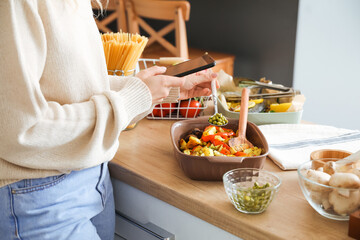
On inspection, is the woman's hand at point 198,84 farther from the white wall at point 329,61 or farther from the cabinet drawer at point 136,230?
the white wall at point 329,61

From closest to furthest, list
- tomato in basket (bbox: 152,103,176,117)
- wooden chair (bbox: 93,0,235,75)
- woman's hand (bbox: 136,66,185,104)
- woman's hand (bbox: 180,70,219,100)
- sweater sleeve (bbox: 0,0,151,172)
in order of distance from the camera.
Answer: sweater sleeve (bbox: 0,0,151,172), woman's hand (bbox: 136,66,185,104), woman's hand (bbox: 180,70,219,100), tomato in basket (bbox: 152,103,176,117), wooden chair (bbox: 93,0,235,75)

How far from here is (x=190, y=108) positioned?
134 centimetres

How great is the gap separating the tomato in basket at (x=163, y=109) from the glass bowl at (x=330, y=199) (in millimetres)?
598

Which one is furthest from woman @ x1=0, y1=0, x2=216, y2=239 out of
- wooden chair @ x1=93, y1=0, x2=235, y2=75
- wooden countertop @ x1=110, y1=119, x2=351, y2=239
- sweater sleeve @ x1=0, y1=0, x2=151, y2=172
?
wooden chair @ x1=93, y1=0, x2=235, y2=75

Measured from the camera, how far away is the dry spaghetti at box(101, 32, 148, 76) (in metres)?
1.21

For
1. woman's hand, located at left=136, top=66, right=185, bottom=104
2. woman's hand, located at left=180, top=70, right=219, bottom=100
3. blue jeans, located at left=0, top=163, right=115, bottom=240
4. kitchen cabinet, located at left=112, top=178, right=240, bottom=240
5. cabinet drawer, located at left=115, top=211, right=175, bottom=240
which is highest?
woman's hand, located at left=136, top=66, right=185, bottom=104

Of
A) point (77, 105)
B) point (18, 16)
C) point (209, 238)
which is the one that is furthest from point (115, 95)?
point (209, 238)

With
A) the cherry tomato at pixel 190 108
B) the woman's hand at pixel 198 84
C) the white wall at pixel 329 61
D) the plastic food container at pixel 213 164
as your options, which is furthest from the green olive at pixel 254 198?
the white wall at pixel 329 61

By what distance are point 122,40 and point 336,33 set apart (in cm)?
190

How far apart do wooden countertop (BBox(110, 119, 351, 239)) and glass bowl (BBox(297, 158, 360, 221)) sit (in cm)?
2

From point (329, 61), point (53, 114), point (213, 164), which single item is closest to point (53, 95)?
point (53, 114)

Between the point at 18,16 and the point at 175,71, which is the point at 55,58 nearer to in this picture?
the point at 18,16

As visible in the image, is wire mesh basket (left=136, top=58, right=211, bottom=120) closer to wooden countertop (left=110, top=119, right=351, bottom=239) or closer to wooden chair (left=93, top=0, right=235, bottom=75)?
wooden countertop (left=110, top=119, right=351, bottom=239)

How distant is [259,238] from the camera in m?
0.78
